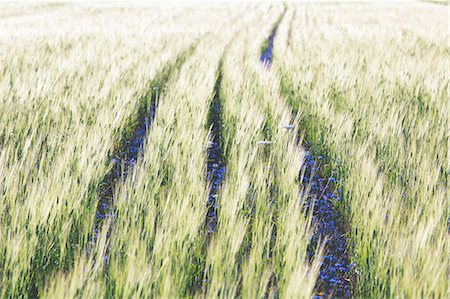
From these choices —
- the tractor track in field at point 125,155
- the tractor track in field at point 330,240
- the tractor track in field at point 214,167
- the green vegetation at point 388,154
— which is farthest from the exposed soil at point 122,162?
Answer: the green vegetation at point 388,154

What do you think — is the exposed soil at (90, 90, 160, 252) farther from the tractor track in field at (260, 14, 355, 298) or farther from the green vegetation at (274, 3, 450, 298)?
the green vegetation at (274, 3, 450, 298)

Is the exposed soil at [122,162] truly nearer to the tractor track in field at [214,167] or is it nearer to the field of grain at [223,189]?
the field of grain at [223,189]

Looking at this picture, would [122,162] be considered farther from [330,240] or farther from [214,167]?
[330,240]

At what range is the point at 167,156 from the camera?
230cm

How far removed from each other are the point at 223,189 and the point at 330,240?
45 cm

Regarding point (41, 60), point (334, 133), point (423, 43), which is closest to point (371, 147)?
point (334, 133)

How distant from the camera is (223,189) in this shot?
1.94m

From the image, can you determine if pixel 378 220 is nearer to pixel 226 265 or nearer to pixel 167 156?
pixel 226 265

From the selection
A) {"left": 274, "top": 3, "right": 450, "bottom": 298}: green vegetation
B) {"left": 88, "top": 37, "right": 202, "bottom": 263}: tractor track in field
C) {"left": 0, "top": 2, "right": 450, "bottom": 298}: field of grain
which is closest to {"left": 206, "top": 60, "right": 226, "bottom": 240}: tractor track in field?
{"left": 0, "top": 2, "right": 450, "bottom": 298}: field of grain

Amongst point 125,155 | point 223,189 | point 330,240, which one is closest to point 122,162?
point 125,155

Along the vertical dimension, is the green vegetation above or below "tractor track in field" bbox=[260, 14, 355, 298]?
above

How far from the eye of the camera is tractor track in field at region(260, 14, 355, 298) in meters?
1.66

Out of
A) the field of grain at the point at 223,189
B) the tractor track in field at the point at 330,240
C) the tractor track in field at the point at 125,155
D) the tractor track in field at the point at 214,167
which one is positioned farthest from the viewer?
the tractor track in field at the point at 214,167

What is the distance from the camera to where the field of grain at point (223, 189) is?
1356 millimetres
